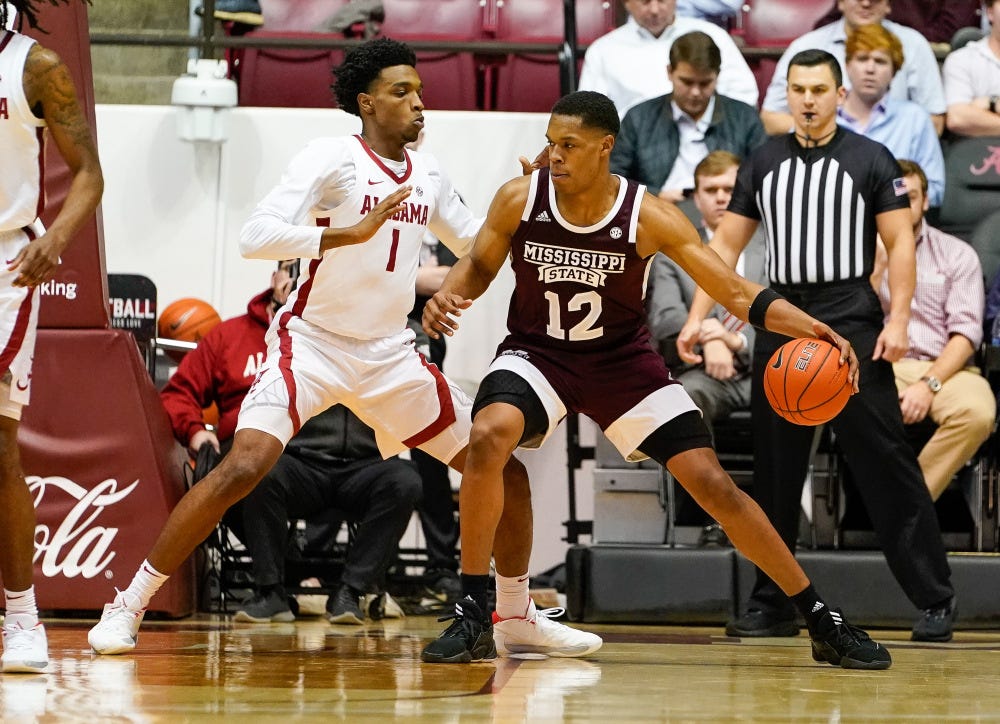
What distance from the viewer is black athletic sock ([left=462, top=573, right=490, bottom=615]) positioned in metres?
4.65

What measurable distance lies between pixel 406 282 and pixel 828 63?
6.47ft

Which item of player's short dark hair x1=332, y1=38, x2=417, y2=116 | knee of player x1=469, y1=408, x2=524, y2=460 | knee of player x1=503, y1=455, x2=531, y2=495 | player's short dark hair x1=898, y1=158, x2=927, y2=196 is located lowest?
knee of player x1=503, y1=455, x2=531, y2=495

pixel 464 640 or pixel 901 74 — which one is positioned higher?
pixel 901 74

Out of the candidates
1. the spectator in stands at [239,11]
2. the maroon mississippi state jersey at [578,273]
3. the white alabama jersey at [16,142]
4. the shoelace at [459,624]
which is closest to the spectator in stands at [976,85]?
the spectator in stands at [239,11]

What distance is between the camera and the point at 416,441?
5266 mm

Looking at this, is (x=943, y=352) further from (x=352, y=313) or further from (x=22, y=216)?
(x=22, y=216)

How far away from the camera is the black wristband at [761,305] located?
4.73 metres

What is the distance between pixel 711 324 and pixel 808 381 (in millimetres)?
2184

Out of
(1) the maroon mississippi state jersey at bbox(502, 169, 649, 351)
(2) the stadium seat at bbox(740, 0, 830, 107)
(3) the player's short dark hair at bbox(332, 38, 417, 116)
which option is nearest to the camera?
(1) the maroon mississippi state jersey at bbox(502, 169, 649, 351)

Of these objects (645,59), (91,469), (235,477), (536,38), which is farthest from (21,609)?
(536,38)

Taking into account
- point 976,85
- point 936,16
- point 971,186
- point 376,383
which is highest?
point 936,16

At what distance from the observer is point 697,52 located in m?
7.91

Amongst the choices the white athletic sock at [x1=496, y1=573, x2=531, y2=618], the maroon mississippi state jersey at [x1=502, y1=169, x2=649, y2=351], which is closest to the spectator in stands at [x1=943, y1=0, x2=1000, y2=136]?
the maroon mississippi state jersey at [x1=502, y1=169, x2=649, y2=351]

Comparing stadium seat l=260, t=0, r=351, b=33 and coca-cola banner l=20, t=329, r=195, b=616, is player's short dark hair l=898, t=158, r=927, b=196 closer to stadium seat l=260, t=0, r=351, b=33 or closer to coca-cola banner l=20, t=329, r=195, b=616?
coca-cola banner l=20, t=329, r=195, b=616
